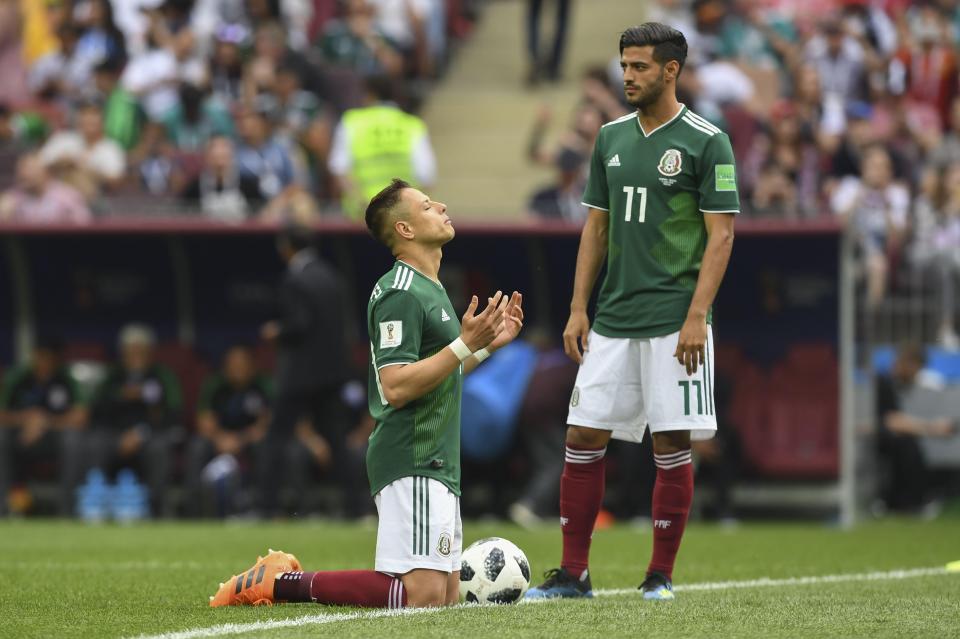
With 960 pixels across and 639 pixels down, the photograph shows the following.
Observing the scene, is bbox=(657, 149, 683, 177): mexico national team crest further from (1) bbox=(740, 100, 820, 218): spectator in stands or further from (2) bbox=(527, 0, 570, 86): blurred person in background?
(2) bbox=(527, 0, 570, 86): blurred person in background

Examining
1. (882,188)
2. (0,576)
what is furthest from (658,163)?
(882,188)

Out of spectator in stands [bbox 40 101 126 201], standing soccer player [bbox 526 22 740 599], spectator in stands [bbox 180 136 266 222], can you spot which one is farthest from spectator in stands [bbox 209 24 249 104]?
standing soccer player [bbox 526 22 740 599]

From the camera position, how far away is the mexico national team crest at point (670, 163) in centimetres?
712

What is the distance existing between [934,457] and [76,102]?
29.8 feet

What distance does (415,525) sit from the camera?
6.35 metres

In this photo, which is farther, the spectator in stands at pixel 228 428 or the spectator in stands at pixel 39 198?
the spectator in stands at pixel 39 198

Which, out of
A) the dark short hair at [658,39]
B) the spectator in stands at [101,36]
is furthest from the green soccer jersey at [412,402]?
the spectator in stands at [101,36]

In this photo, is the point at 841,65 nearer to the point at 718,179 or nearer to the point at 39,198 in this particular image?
the point at 39,198

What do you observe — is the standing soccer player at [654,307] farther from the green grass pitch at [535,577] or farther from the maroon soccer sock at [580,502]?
the green grass pitch at [535,577]

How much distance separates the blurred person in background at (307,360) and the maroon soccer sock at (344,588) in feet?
20.7

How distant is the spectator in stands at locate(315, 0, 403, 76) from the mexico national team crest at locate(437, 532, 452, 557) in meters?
12.0

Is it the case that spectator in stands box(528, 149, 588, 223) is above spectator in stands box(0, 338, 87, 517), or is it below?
above

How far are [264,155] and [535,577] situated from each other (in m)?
8.24

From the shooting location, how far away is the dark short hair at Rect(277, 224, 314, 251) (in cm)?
1301
